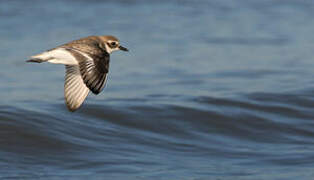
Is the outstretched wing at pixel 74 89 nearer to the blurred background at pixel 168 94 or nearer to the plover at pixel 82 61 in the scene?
the plover at pixel 82 61

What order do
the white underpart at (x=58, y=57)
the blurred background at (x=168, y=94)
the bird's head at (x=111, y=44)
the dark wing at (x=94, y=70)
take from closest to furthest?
the dark wing at (x=94, y=70) < the white underpart at (x=58, y=57) < the bird's head at (x=111, y=44) < the blurred background at (x=168, y=94)

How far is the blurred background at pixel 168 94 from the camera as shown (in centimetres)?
917

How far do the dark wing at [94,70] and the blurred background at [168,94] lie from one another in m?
2.00

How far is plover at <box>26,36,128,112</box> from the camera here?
6734 millimetres

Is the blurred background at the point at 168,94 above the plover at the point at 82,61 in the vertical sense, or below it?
above

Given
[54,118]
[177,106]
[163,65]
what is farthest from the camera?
[163,65]

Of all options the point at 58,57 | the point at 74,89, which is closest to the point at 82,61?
the point at 58,57

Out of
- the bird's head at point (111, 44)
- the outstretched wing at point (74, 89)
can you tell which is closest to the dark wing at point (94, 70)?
the outstretched wing at point (74, 89)

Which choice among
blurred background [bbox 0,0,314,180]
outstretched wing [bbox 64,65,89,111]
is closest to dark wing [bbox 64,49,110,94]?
outstretched wing [bbox 64,65,89,111]

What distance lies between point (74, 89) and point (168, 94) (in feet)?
14.3

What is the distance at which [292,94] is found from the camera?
39.1 feet

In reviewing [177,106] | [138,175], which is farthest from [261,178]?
[177,106]

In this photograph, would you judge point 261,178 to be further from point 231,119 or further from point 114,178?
point 231,119

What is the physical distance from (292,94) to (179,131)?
2.27 m
